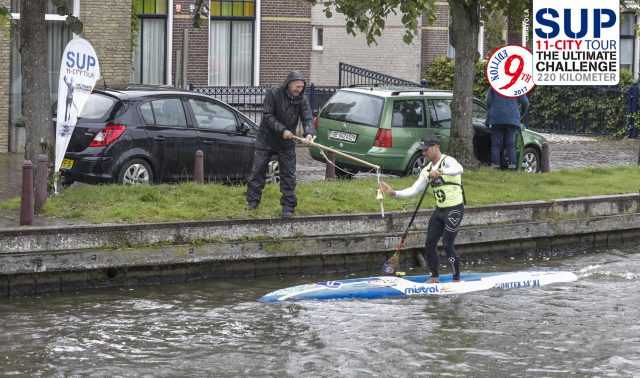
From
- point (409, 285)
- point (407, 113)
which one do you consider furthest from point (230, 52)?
point (409, 285)

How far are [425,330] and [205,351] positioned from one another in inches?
95.8

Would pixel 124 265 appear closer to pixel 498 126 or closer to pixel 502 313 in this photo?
pixel 502 313

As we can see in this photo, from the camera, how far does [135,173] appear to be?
16938 mm

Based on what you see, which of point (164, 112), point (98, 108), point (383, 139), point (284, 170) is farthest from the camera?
point (383, 139)

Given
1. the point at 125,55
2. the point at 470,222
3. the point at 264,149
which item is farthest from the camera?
the point at 125,55

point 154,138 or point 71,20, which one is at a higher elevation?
point 71,20

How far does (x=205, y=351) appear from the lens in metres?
11.4

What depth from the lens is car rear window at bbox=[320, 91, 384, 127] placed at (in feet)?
64.8

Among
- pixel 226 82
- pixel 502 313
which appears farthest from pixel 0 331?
pixel 226 82

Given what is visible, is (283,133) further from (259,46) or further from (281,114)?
(259,46)

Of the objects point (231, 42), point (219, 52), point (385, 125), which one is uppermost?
point (231, 42)

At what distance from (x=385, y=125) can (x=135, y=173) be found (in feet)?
14.9

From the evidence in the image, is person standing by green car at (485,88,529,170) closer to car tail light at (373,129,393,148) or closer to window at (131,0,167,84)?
car tail light at (373,129,393,148)

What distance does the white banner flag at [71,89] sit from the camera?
15.6m
